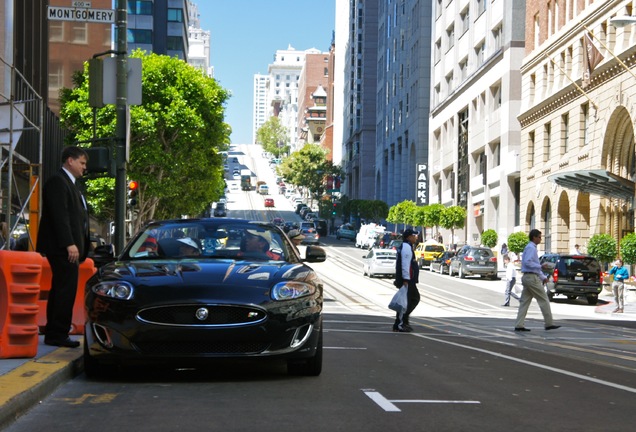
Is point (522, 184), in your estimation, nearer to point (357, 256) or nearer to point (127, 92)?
point (357, 256)

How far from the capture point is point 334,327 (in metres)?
20.3

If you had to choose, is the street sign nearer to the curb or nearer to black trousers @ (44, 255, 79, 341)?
black trousers @ (44, 255, 79, 341)

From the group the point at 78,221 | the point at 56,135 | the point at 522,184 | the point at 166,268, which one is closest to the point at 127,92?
the point at 78,221

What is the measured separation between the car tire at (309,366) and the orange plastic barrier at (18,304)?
2360mm

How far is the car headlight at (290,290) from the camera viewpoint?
9242 millimetres

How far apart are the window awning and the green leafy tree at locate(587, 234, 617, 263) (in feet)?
9.97

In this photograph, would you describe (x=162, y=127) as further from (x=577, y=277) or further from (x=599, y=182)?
(x=577, y=277)

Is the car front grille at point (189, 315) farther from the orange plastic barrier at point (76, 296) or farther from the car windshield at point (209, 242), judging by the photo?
the orange plastic barrier at point (76, 296)

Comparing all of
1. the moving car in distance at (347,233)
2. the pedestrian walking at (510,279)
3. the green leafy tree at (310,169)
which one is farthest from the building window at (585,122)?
the green leafy tree at (310,169)

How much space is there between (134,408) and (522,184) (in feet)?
184

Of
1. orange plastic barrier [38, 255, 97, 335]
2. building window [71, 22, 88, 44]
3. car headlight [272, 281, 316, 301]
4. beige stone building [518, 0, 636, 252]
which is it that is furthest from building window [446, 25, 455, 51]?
car headlight [272, 281, 316, 301]

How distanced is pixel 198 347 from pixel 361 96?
133171mm

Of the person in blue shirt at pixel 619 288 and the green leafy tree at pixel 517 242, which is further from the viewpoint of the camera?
the green leafy tree at pixel 517 242

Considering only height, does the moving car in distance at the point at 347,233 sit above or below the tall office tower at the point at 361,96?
below
